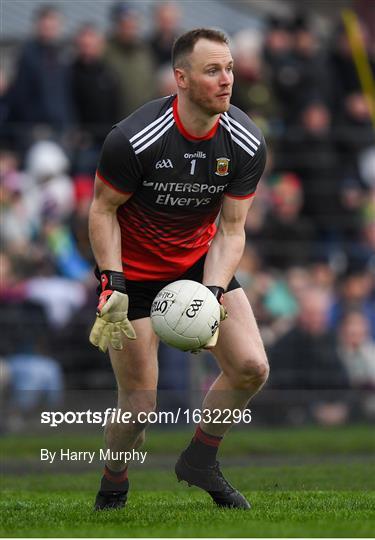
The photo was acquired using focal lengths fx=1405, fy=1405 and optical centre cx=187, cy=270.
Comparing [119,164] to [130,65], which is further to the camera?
[130,65]

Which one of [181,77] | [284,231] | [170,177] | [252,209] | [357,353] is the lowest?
[357,353]

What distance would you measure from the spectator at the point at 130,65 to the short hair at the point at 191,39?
8042 mm

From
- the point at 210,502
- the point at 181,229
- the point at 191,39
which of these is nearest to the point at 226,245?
the point at 181,229

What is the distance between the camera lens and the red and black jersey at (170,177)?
770 cm

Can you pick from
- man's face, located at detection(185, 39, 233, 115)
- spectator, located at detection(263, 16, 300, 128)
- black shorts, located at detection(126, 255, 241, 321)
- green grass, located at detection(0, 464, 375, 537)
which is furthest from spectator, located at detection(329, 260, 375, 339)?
man's face, located at detection(185, 39, 233, 115)

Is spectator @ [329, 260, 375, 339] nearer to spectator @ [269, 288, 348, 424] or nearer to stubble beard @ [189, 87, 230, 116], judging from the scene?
spectator @ [269, 288, 348, 424]

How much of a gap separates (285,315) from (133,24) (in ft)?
12.2

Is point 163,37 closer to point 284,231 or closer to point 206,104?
point 284,231

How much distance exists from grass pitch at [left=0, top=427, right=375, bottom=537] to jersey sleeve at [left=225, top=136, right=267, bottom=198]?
179 cm

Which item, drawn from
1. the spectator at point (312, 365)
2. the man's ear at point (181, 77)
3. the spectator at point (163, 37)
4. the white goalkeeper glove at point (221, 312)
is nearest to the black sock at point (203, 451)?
the white goalkeeper glove at point (221, 312)

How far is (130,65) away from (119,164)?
331 inches

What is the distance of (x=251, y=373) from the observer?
7902 mm

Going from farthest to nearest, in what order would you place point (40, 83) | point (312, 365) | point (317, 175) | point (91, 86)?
point (317, 175) < point (91, 86) < point (40, 83) < point (312, 365)

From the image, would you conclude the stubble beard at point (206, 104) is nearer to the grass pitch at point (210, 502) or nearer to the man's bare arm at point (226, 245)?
the man's bare arm at point (226, 245)
